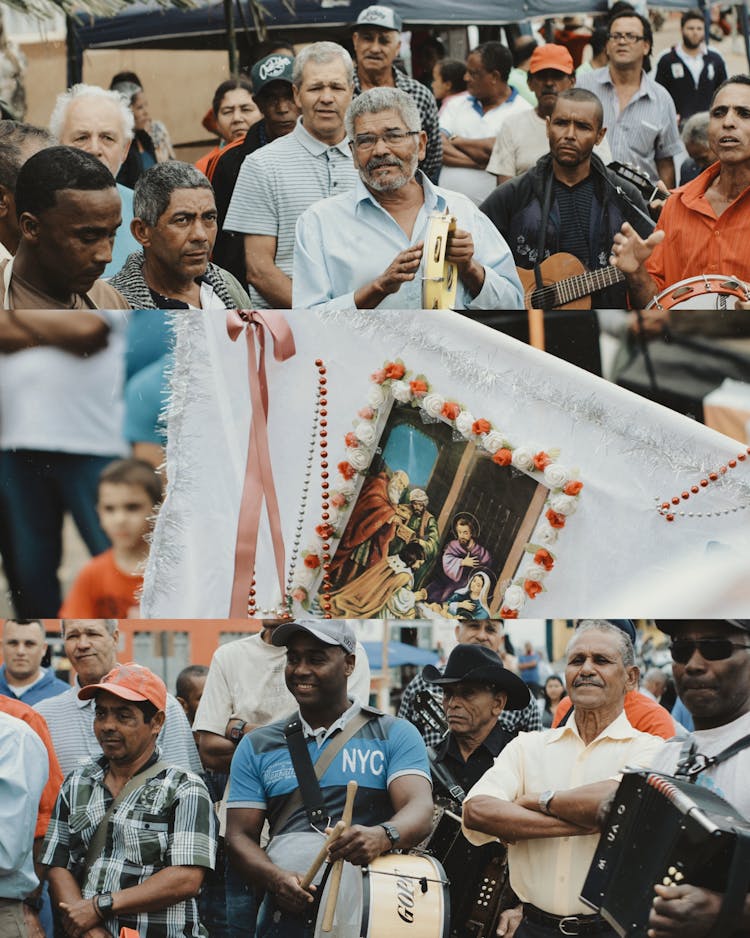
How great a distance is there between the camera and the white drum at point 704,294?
6.10 metres

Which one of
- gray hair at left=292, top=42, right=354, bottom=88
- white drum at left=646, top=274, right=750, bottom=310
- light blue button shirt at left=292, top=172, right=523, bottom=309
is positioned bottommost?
white drum at left=646, top=274, right=750, bottom=310

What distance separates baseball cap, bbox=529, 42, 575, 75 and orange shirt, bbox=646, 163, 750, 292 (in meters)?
3.04

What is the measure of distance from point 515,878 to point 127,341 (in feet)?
7.18

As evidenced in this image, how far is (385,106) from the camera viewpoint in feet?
21.1

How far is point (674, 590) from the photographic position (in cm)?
568

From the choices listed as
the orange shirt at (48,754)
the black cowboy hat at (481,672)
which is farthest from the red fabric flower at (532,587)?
the orange shirt at (48,754)

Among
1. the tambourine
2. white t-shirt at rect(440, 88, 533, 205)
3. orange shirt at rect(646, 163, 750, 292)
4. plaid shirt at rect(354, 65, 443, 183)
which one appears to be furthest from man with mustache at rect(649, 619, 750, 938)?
white t-shirt at rect(440, 88, 533, 205)

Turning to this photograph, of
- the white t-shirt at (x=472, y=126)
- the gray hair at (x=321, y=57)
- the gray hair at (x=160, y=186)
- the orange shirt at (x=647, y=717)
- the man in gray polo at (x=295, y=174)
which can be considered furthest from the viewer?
the white t-shirt at (x=472, y=126)

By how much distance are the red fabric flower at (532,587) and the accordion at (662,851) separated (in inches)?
34.1

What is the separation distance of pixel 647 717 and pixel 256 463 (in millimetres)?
1622

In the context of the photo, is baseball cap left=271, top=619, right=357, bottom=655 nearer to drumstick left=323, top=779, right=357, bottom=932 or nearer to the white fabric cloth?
the white fabric cloth

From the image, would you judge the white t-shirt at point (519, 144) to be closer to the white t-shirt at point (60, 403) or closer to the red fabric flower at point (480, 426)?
the red fabric flower at point (480, 426)

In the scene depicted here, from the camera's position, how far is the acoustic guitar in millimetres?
7793

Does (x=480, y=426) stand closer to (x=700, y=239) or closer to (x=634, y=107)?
(x=700, y=239)
